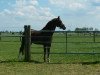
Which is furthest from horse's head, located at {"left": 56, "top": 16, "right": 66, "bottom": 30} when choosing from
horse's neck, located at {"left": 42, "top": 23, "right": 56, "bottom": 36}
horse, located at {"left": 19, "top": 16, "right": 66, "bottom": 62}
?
horse's neck, located at {"left": 42, "top": 23, "right": 56, "bottom": 36}

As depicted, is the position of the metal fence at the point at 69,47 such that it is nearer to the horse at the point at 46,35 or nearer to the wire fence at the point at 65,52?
the wire fence at the point at 65,52

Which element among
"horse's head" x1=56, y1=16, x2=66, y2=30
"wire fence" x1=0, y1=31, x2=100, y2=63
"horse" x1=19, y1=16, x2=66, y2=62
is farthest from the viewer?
"horse's head" x1=56, y1=16, x2=66, y2=30

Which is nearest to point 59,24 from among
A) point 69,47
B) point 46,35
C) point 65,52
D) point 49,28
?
point 49,28

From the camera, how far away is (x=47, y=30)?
669 inches

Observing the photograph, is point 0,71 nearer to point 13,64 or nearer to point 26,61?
point 13,64

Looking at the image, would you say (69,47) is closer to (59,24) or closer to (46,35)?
(59,24)

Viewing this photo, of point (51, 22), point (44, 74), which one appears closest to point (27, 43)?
point (51, 22)

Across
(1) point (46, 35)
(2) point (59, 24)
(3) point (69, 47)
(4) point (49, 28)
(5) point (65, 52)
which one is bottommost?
(3) point (69, 47)

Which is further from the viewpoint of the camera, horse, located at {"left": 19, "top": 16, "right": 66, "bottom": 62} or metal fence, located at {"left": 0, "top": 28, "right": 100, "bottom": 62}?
metal fence, located at {"left": 0, "top": 28, "right": 100, "bottom": 62}

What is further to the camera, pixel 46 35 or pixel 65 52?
pixel 65 52

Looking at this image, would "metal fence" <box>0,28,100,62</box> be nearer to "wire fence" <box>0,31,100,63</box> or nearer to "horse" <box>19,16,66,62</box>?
"wire fence" <box>0,31,100,63</box>

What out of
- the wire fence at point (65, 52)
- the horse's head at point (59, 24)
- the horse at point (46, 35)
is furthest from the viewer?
the horse's head at point (59, 24)

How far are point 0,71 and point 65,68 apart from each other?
8.72 feet

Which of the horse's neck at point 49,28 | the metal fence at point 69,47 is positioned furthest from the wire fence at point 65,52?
the horse's neck at point 49,28
